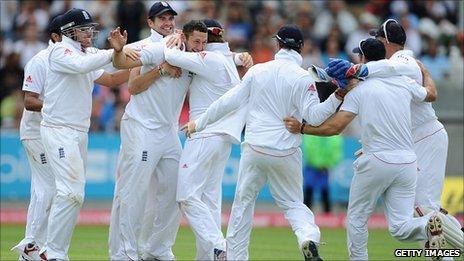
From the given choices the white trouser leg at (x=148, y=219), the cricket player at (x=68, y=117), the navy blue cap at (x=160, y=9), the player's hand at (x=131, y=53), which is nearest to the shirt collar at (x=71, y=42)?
the cricket player at (x=68, y=117)

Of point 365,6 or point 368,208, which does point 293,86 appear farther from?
point 365,6

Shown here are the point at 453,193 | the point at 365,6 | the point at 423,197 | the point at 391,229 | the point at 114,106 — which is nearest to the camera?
the point at 391,229

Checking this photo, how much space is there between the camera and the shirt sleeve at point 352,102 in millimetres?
12242

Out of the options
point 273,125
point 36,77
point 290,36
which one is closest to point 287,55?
point 290,36

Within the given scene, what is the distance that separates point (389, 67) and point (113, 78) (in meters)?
3.35

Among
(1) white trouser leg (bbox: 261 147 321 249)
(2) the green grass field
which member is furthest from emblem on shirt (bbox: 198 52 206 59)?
(2) the green grass field

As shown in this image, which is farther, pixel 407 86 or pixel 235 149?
pixel 235 149

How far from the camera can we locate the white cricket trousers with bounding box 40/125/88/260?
42.2 ft

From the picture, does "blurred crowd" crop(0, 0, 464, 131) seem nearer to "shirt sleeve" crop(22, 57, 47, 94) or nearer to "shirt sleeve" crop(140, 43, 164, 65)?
"shirt sleeve" crop(22, 57, 47, 94)

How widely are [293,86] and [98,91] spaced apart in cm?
1090

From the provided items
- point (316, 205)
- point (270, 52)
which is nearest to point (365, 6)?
point (270, 52)

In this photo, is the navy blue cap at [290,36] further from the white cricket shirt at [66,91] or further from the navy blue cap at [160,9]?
the white cricket shirt at [66,91]

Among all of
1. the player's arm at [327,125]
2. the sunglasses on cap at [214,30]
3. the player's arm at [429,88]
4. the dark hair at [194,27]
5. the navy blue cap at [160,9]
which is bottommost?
the player's arm at [327,125]

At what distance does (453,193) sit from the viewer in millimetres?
21203
